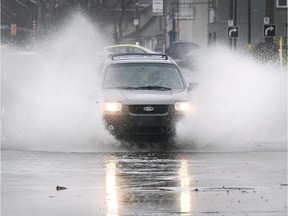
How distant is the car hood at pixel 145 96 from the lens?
56.8 ft

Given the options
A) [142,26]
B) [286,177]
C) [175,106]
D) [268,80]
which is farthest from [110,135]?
[142,26]

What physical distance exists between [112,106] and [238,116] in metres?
4.44

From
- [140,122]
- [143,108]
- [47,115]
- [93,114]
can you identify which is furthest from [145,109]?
[47,115]

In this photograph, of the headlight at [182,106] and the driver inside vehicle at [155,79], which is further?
the driver inside vehicle at [155,79]

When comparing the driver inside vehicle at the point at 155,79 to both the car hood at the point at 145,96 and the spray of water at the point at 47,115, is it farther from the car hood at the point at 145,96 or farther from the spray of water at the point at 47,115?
the spray of water at the point at 47,115

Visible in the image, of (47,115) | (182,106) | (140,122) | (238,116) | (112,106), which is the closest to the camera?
(140,122)

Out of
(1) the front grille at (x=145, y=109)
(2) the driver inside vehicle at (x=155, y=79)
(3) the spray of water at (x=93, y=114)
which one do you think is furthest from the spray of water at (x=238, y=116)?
(2) the driver inside vehicle at (x=155, y=79)

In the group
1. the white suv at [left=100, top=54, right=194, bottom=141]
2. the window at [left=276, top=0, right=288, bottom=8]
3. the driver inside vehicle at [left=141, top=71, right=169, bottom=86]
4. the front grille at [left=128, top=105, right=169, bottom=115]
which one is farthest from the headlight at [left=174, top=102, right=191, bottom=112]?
the window at [left=276, top=0, right=288, bottom=8]

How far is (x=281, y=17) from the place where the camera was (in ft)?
244

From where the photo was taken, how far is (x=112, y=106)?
17328mm

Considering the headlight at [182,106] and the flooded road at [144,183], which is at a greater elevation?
the headlight at [182,106]

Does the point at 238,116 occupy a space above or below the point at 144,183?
above

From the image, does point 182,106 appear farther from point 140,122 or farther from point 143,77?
point 143,77

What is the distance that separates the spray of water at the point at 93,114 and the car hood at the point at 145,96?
12.8 inches
